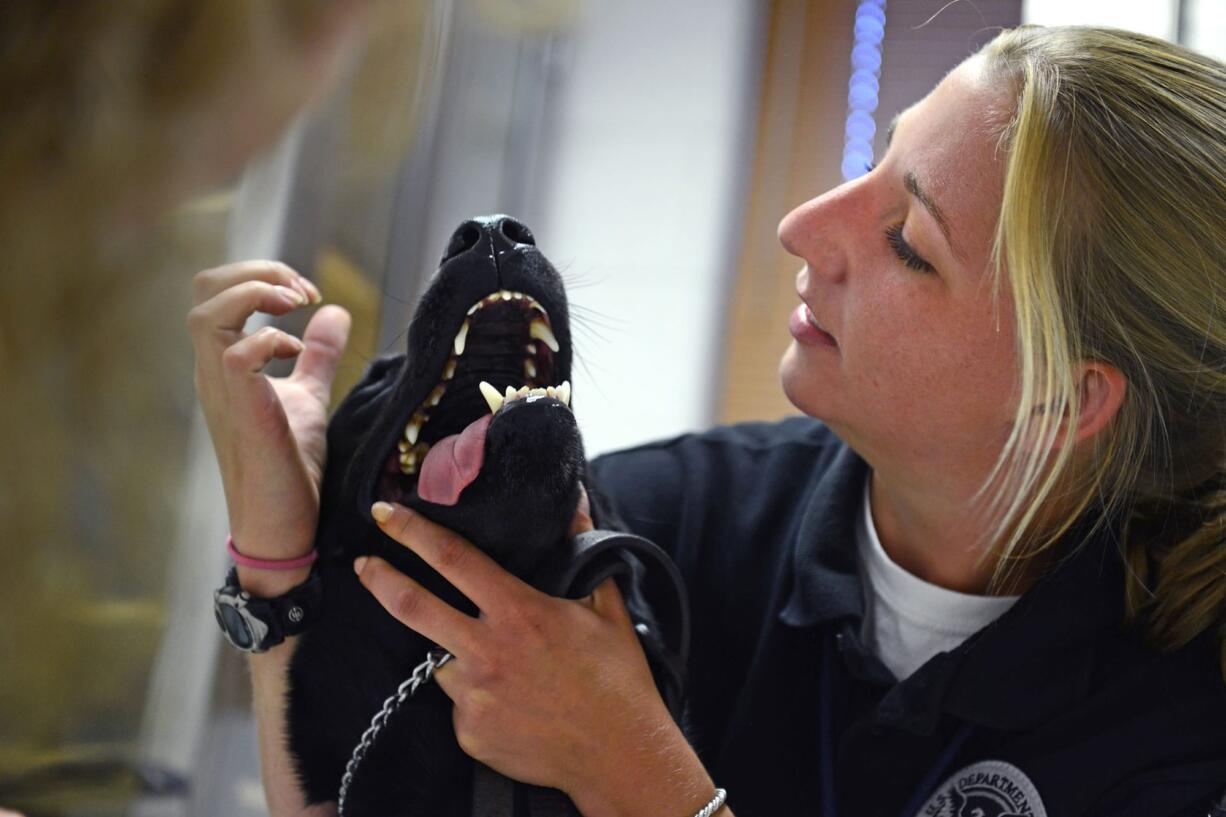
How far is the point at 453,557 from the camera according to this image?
2.69 ft

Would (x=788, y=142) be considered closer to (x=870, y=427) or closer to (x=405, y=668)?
(x=870, y=427)

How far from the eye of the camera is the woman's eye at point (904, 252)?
96 cm

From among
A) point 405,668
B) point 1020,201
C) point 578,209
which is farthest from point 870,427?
point 578,209

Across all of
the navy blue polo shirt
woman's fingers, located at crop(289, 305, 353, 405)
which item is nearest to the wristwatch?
woman's fingers, located at crop(289, 305, 353, 405)

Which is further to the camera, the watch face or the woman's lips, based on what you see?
the woman's lips

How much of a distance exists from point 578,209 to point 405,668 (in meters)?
0.79

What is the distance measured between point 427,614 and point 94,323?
12.2 inches

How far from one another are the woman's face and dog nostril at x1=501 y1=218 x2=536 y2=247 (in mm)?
291

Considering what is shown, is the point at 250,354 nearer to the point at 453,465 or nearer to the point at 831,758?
the point at 453,465

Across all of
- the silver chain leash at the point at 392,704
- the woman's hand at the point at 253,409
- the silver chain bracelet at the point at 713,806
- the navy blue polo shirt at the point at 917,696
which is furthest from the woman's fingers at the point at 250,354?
the silver chain bracelet at the point at 713,806

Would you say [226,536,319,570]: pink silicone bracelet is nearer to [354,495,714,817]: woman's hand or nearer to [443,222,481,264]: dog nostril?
[354,495,714,817]: woman's hand

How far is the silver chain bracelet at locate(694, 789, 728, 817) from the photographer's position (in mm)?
859

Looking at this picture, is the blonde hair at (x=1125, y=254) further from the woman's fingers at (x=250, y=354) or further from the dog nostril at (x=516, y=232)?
the woman's fingers at (x=250, y=354)

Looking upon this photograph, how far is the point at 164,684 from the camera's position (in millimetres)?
877
